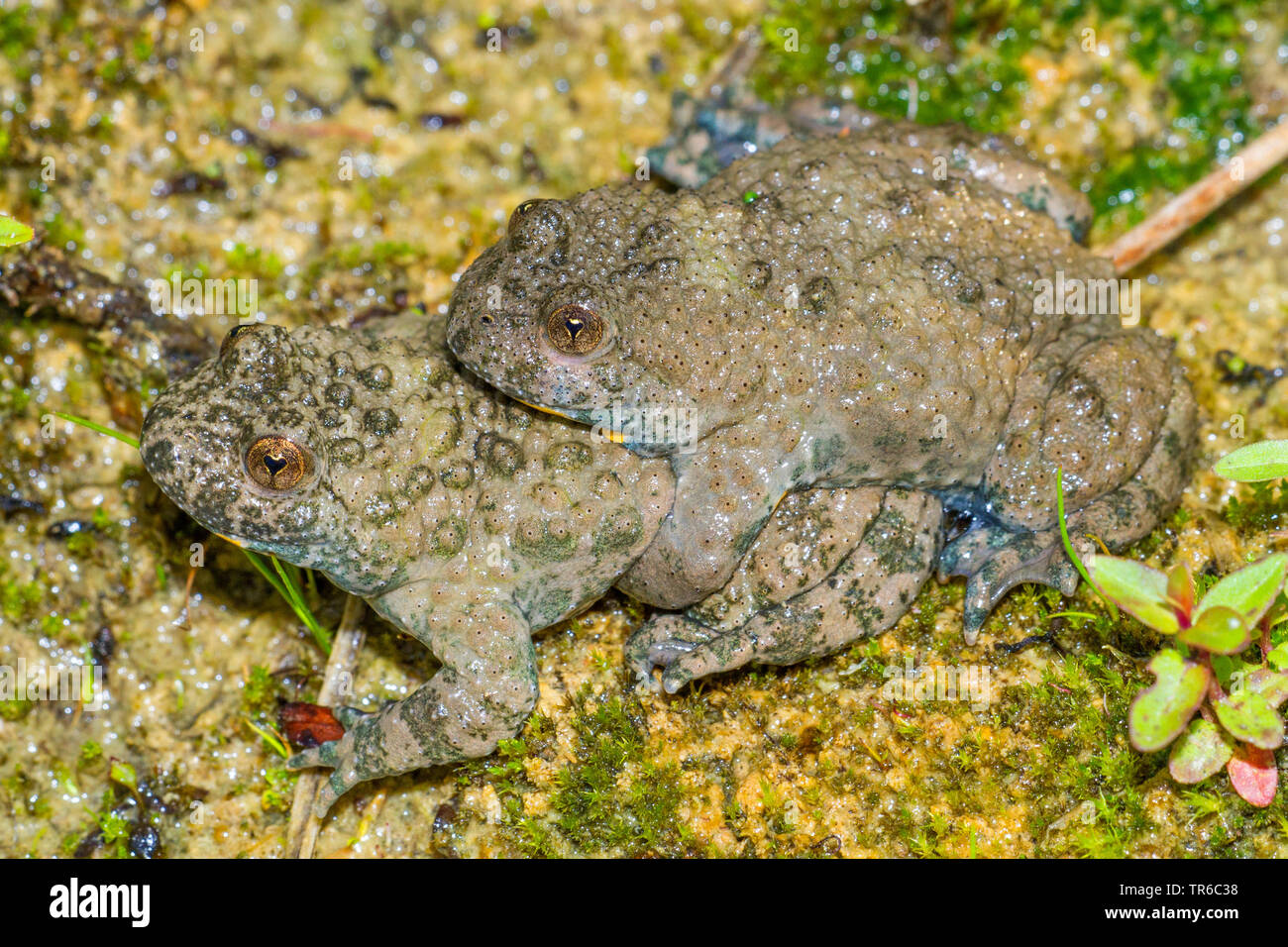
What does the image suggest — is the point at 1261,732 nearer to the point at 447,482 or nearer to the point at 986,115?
the point at 447,482

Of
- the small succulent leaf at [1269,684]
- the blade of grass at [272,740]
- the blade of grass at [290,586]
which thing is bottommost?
the blade of grass at [272,740]

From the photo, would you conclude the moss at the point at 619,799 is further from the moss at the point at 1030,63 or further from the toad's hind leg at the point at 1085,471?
the moss at the point at 1030,63

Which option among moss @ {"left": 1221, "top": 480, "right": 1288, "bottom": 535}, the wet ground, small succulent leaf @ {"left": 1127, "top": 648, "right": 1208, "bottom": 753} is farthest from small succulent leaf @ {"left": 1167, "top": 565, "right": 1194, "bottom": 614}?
moss @ {"left": 1221, "top": 480, "right": 1288, "bottom": 535}

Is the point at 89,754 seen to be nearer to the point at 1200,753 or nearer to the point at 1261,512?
the point at 1200,753

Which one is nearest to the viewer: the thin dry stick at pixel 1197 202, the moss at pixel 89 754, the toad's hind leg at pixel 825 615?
the toad's hind leg at pixel 825 615

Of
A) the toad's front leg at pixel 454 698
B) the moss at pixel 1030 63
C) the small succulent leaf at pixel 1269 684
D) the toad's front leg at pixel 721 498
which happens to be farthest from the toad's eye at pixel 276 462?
the small succulent leaf at pixel 1269 684

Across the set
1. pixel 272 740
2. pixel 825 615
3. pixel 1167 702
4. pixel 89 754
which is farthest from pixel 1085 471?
pixel 89 754

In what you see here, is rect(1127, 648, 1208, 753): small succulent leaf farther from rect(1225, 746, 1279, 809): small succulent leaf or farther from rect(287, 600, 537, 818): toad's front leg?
rect(287, 600, 537, 818): toad's front leg
